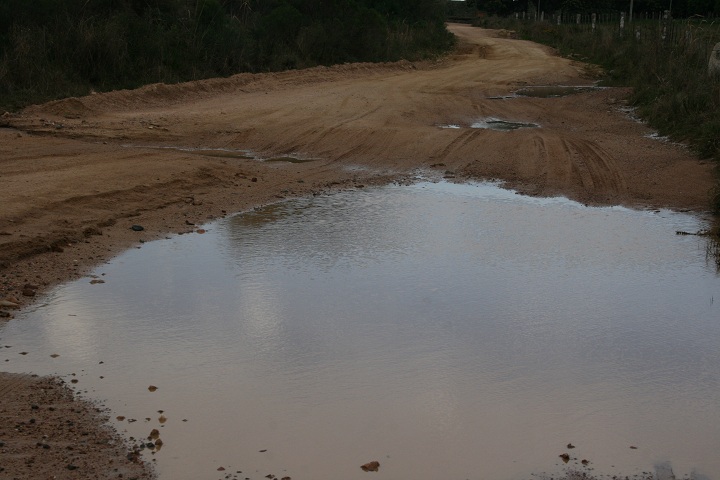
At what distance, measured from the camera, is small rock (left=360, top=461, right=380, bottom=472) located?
4.50 metres

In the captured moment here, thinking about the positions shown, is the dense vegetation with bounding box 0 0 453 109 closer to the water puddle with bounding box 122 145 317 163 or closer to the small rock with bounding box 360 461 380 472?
the water puddle with bounding box 122 145 317 163

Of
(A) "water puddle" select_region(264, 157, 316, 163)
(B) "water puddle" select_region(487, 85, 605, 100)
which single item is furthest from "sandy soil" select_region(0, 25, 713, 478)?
(B) "water puddle" select_region(487, 85, 605, 100)

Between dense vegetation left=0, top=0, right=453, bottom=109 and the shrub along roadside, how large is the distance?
23.9 feet

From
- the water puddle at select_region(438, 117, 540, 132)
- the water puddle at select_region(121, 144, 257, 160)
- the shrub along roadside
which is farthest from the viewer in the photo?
the water puddle at select_region(438, 117, 540, 132)

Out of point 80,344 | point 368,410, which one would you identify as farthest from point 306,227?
point 368,410

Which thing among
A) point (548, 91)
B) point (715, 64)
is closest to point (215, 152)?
point (715, 64)

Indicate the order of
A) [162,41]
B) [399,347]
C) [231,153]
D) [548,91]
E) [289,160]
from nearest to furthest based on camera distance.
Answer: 1. [399,347]
2. [289,160]
3. [231,153]
4. [162,41]
5. [548,91]

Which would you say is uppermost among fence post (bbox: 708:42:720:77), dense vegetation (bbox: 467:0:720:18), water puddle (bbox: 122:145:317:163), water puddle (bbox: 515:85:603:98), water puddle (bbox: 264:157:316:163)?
dense vegetation (bbox: 467:0:720:18)

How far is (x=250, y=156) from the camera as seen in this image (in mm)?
12672

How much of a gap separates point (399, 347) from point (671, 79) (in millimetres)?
13772

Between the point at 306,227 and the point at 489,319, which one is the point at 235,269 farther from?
the point at 489,319

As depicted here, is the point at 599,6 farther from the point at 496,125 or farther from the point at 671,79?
the point at 496,125

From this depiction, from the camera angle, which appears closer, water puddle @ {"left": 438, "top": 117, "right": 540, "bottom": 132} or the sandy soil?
the sandy soil

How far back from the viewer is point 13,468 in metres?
4.23
